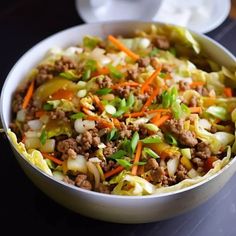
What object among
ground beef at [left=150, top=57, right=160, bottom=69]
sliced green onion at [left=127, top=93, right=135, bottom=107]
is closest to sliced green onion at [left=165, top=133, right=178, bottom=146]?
sliced green onion at [left=127, top=93, right=135, bottom=107]

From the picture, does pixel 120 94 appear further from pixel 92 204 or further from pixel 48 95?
pixel 92 204

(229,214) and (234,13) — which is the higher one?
(234,13)

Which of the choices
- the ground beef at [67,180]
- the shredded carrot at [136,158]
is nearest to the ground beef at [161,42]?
the shredded carrot at [136,158]

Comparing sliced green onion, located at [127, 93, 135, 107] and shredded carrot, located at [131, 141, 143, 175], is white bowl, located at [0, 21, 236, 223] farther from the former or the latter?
sliced green onion, located at [127, 93, 135, 107]

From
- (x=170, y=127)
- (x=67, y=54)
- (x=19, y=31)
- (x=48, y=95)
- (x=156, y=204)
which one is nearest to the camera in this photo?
(x=156, y=204)

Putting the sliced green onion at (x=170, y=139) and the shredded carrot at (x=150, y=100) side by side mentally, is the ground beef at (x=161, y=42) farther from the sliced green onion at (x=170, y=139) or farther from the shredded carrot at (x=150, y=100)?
the sliced green onion at (x=170, y=139)

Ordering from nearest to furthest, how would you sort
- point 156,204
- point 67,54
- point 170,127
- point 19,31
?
point 156,204
point 170,127
point 67,54
point 19,31

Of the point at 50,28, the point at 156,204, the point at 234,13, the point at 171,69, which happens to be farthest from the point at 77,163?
the point at 234,13

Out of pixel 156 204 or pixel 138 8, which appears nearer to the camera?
pixel 156 204
